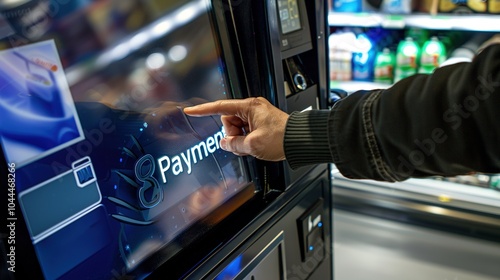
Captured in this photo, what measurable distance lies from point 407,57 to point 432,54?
15 centimetres

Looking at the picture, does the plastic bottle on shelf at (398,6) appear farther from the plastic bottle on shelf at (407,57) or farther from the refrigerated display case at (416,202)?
the plastic bottle on shelf at (407,57)

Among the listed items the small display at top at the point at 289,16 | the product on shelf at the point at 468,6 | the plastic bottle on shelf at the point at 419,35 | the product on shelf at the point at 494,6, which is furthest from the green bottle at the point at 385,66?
the small display at top at the point at 289,16

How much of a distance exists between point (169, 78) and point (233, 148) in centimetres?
22

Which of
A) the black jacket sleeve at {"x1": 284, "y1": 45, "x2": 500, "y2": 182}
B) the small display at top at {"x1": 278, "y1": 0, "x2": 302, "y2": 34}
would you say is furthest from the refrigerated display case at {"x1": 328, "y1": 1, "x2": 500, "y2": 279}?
the black jacket sleeve at {"x1": 284, "y1": 45, "x2": 500, "y2": 182}

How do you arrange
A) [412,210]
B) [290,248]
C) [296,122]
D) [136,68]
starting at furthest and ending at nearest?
[412,210] < [290,248] < [296,122] < [136,68]

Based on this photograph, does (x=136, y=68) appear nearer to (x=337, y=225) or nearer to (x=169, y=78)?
(x=169, y=78)

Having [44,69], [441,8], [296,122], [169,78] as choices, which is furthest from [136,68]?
[441,8]

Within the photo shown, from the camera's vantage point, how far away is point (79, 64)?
828 mm

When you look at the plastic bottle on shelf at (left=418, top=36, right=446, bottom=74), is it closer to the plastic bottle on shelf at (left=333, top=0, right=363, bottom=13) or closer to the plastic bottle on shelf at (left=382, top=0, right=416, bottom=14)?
the plastic bottle on shelf at (left=382, top=0, right=416, bottom=14)

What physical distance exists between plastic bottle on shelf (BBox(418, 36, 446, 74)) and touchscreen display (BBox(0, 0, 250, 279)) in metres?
2.05

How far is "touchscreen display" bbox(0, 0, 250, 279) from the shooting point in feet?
2.48

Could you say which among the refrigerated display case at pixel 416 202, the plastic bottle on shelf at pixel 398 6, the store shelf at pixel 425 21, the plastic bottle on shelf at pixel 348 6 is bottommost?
the refrigerated display case at pixel 416 202

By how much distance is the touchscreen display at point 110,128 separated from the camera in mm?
754

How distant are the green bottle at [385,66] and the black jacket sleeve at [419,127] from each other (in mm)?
2098
